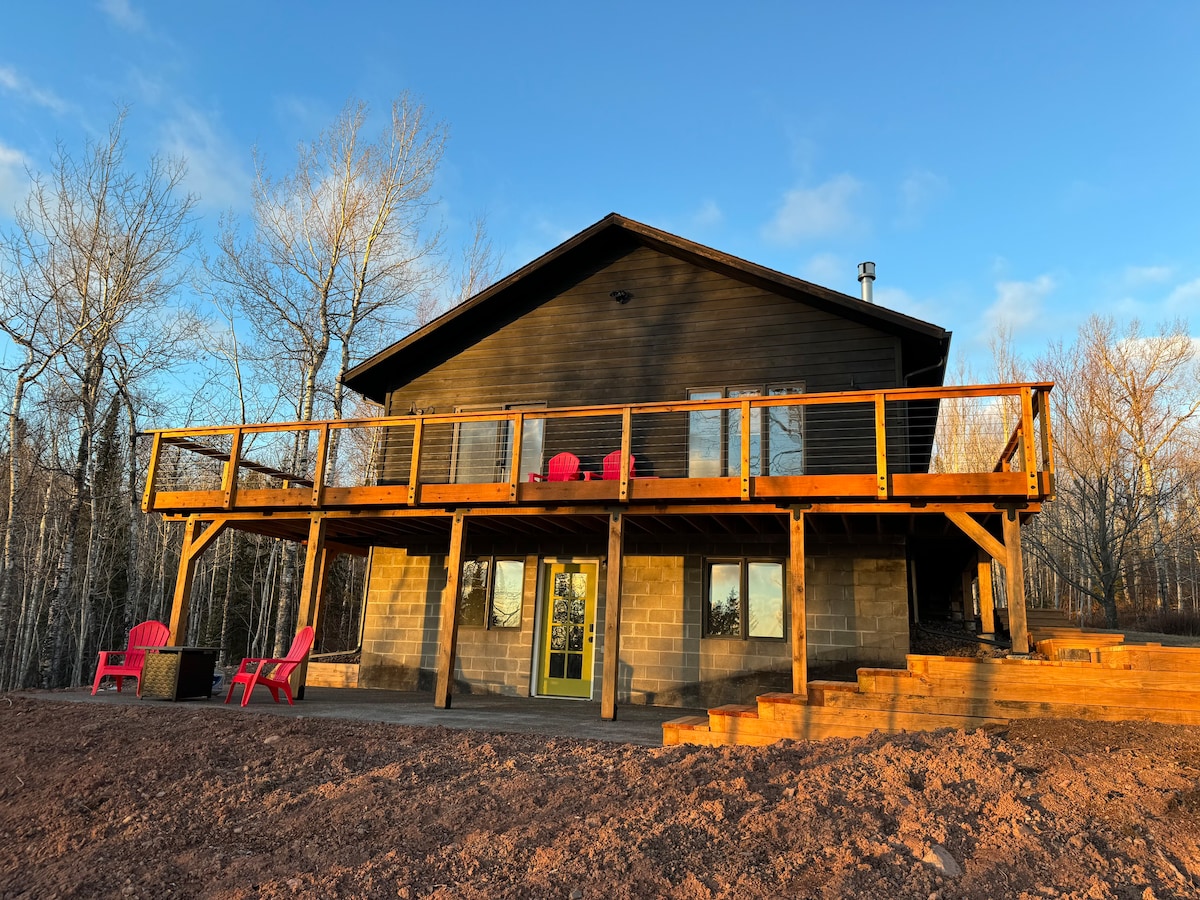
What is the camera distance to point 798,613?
721cm

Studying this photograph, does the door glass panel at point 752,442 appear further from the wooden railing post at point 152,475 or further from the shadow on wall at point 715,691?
the wooden railing post at point 152,475

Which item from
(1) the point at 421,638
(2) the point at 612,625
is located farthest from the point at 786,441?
(1) the point at 421,638

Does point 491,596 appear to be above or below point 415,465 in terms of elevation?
below

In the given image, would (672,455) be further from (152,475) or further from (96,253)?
(96,253)

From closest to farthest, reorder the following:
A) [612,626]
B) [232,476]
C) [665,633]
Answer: [612,626]
[232,476]
[665,633]

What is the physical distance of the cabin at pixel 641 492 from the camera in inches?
327

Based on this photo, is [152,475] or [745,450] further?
[152,475]

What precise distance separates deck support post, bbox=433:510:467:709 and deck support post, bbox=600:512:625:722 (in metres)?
1.84

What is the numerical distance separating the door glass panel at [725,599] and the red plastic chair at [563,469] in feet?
7.31

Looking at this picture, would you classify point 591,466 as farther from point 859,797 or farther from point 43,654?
point 43,654

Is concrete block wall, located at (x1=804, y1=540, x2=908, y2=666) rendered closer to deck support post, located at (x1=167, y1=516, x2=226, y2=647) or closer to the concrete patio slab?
the concrete patio slab

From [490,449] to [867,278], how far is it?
7.15 meters

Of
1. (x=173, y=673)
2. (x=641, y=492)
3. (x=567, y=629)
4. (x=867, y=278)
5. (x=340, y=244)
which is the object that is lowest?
(x=173, y=673)

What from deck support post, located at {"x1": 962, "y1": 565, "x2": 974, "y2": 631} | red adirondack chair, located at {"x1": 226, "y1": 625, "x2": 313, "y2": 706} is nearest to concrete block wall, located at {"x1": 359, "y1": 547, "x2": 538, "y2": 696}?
red adirondack chair, located at {"x1": 226, "y1": 625, "x2": 313, "y2": 706}
